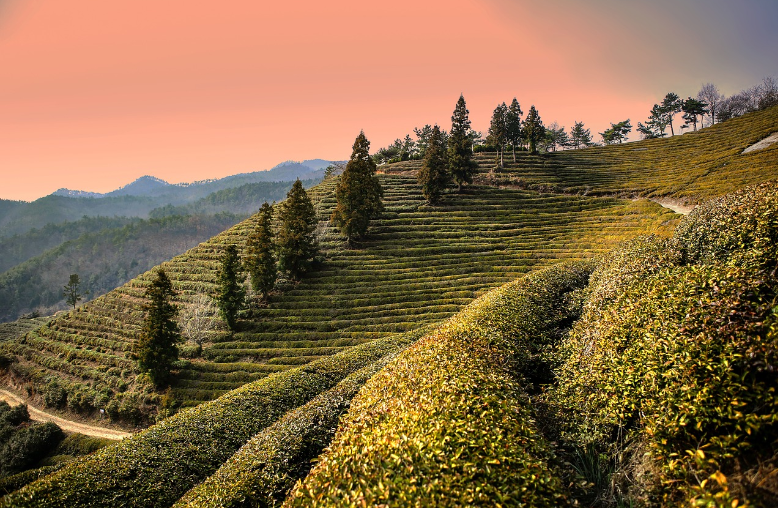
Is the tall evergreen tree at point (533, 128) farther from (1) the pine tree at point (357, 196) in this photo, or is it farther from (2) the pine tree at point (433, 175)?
(1) the pine tree at point (357, 196)

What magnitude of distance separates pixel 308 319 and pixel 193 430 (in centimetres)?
2254

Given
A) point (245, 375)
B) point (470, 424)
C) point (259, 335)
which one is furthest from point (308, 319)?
point (470, 424)

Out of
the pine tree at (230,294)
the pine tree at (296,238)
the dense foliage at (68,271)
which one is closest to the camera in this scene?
the pine tree at (230,294)

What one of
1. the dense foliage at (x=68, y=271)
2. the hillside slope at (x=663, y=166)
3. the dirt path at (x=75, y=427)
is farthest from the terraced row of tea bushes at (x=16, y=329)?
the dense foliage at (x=68, y=271)

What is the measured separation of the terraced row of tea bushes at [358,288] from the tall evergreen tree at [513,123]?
23.1m

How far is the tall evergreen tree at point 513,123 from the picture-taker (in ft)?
242

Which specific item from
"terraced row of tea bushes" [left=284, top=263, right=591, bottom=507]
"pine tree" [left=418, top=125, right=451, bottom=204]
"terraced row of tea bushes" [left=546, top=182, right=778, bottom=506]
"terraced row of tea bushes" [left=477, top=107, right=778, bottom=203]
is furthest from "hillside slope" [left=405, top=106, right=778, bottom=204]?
"terraced row of tea bushes" [left=284, top=263, right=591, bottom=507]

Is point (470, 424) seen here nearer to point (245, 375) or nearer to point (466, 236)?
point (245, 375)

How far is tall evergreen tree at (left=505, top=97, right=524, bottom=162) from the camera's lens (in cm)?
7375

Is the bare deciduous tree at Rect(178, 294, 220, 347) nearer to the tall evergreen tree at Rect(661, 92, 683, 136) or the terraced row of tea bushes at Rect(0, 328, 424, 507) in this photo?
the terraced row of tea bushes at Rect(0, 328, 424, 507)

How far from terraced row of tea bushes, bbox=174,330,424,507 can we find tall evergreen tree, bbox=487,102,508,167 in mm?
66057

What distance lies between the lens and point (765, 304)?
5.65 meters

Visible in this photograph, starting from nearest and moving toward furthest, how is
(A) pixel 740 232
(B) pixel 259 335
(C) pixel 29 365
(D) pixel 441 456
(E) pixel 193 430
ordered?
(D) pixel 441 456 < (A) pixel 740 232 < (E) pixel 193 430 < (B) pixel 259 335 < (C) pixel 29 365

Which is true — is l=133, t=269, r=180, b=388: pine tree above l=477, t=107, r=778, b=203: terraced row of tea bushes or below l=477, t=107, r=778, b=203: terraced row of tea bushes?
below
